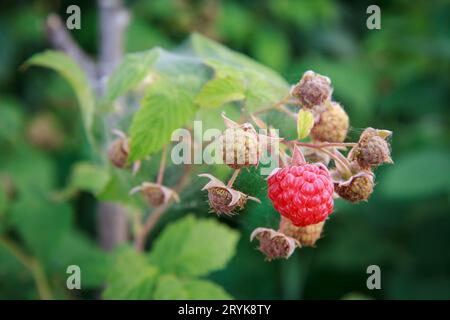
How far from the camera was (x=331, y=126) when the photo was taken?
100 centimetres

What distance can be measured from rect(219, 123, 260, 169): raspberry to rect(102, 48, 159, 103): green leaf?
0.91 feet

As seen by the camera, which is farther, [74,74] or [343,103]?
[343,103]

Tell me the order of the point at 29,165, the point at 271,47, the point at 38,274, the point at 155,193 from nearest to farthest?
the point at 155,193
the point at 38,274
the point at 29,165
the point at 271,47

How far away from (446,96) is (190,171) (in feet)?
6.17

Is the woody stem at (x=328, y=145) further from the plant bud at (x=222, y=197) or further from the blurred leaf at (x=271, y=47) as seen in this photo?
the blurred leaf at (x=271, y=47)

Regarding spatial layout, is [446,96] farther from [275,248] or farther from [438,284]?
[275,248]

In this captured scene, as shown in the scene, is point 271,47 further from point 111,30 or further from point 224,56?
point 224,56

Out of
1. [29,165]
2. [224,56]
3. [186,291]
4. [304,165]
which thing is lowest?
[186,291]

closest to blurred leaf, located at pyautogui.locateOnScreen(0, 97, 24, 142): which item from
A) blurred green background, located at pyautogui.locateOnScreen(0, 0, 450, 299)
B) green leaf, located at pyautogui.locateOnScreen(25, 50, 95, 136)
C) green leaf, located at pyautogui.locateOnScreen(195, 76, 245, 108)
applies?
blurred green background, located at pyautogui.locateOnScreen(0, 0, 450, 299)

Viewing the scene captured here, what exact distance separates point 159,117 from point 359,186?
358 millimetres

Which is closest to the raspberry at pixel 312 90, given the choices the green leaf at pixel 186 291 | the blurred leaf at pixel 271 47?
the green leaf at pixel 186 291

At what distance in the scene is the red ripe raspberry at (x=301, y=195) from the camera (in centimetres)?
87

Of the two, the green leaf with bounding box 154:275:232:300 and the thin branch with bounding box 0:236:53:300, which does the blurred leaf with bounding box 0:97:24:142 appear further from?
the green leaf with bounding box 154:275:232:300

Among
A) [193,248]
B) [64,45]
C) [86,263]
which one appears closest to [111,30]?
[64,45]
